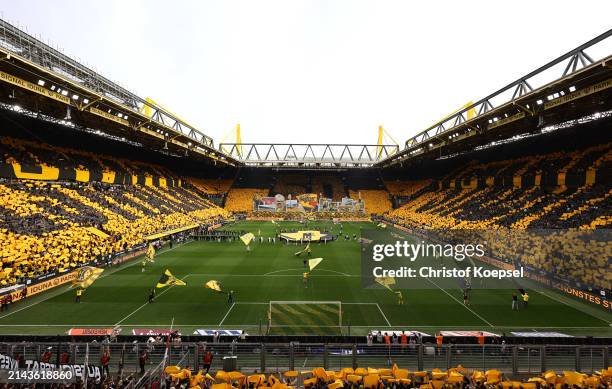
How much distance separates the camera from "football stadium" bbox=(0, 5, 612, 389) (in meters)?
13.4

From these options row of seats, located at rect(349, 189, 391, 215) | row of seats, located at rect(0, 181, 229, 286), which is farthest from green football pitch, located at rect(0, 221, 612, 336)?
row of seats, located at rect(349, 189, 391, 215)

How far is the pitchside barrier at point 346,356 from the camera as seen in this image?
13445 mm

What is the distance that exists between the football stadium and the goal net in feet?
0.37

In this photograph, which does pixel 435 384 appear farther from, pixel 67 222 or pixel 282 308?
pixel 67 222

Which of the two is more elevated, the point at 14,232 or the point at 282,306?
the point at 14,232

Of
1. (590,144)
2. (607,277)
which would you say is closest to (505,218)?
(590,144)

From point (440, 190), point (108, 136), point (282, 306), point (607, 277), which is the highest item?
point (108, 136)

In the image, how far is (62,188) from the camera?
41.2m

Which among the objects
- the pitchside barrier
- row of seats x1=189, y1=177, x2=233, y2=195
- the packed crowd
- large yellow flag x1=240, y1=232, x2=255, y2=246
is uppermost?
row of seats x1=189, y1=177, x2=233, y2=195

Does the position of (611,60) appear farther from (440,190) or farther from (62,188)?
(440,190)

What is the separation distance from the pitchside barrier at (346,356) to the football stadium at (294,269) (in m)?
0.09

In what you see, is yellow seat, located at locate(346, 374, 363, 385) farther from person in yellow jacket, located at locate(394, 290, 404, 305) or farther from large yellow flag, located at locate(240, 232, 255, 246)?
large yellow flag, located at locate(240, 232, 255, 246)

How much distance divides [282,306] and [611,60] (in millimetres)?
23695

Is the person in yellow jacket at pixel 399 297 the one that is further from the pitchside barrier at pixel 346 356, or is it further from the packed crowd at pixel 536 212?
the pitchside barrier at pixel 346 356
